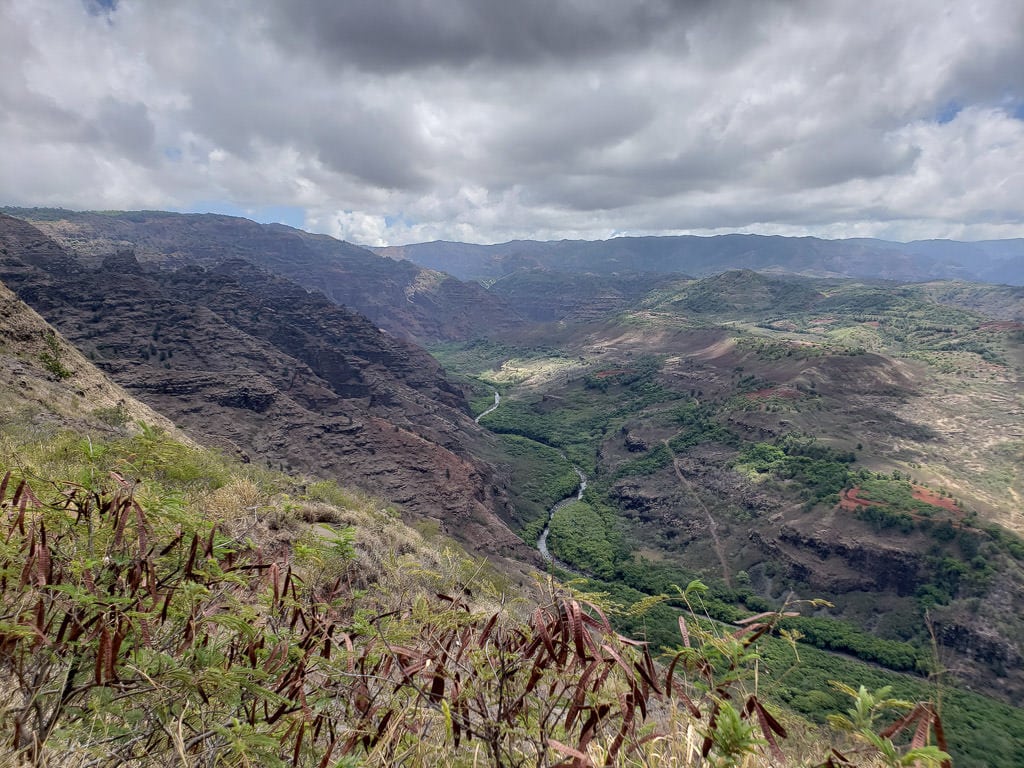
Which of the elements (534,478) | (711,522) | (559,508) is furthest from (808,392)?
(534,478)

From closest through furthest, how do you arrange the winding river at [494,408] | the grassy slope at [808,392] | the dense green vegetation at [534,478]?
the grassy slope at [808,392]
the dense green vegetation at [534,478]
the winding river at [494,408]

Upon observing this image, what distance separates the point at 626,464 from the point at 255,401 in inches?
2203

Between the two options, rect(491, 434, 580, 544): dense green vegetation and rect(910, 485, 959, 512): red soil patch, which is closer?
rect(910, 485, 959, 512): red soil patch

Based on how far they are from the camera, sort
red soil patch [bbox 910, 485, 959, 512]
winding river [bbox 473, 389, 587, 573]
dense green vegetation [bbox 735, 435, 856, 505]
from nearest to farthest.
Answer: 1. red soil patch [bbox 910, 485, 959, 512]
2. dense green vegetation [bbox 735, 435, 856, 505]
3. winding river [bbox 473, 389, 587, 573]

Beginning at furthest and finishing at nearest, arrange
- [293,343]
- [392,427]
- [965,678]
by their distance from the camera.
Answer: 1. [293,343]
2. [392,427]
3. [965,678]

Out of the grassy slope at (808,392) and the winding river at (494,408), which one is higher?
the grassy slope at (808,392)

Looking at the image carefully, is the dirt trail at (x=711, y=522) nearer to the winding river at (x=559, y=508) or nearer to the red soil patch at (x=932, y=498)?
the winding river at (x=559, y=508)

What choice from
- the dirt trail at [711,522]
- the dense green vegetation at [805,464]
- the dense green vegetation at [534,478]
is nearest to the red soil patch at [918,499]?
the dense green vegetation at [805,464]

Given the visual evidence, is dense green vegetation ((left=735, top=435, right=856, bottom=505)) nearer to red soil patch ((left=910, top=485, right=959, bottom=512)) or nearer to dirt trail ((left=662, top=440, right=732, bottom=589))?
red soil patch ((left=910, top=485, right=959, bottom=512))

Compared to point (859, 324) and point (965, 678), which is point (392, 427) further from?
point (859, 324)

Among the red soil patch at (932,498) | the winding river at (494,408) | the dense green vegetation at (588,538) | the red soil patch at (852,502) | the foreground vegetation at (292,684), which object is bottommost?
the dense green vegetation at (588,538)

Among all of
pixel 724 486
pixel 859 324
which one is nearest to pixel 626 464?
pixel 724 486

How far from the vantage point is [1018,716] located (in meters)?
31.8

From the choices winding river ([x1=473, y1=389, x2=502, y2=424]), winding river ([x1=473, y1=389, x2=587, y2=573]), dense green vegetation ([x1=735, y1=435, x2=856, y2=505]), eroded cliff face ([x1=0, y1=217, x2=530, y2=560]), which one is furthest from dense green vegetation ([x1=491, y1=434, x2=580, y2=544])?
dense green vegetation ([x1=735, y1=435, x2=856, y2=505])
